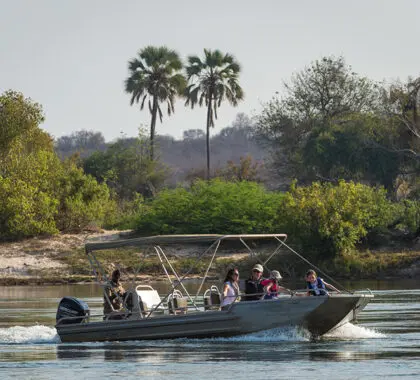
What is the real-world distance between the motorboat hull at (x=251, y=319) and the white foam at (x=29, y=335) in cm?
279

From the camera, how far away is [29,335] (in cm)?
3136

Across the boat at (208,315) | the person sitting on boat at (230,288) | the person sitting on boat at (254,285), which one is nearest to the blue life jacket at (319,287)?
the boat at (208,315)

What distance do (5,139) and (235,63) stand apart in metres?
27.5

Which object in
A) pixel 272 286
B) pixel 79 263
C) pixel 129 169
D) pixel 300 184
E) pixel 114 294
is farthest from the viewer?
pixel 129 169

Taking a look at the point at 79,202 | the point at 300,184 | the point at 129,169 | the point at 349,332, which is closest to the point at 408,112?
the point at 300,184

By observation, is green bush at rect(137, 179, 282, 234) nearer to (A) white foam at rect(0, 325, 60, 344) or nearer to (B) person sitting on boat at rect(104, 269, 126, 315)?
(A) white foam at rect(0, 325, 60, 344)

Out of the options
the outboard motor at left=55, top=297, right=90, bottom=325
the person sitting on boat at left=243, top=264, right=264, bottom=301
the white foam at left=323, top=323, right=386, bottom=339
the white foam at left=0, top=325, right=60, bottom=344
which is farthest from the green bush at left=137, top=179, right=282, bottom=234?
the person sitting on boat at left=243, top=264, right=264, bottom=301

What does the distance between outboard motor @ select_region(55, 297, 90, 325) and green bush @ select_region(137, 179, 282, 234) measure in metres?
38.5

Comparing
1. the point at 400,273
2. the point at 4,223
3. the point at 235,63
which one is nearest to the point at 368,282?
the point at 400,273

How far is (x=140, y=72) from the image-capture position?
321 ft

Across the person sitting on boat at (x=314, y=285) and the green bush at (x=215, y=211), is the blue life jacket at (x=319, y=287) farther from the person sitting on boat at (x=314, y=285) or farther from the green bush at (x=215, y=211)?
the green bush at (x=215, y=211)

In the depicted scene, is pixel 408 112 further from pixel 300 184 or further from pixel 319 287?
pixel 319 287

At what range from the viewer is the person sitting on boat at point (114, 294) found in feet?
95.1

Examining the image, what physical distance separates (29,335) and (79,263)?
35.4m
